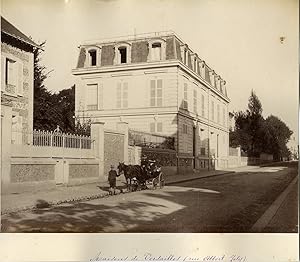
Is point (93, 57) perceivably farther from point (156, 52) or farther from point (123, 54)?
point (156, 52)

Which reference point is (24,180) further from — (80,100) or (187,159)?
(187,159)

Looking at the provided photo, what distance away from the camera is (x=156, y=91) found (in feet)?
8.59

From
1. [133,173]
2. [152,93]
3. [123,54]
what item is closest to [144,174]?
[133,173]

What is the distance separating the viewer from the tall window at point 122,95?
2.60 m

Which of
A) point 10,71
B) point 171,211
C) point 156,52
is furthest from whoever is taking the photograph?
point 156,52

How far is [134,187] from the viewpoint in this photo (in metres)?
2.66

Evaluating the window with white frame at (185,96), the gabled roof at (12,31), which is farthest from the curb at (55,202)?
the gabled roof at (12,31)

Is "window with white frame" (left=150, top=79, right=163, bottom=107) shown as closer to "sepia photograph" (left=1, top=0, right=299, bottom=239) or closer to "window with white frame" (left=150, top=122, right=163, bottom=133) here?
"sepia photograph" (left=1, top=0, right=299, bottom=239)

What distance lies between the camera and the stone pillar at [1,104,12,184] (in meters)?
2.45

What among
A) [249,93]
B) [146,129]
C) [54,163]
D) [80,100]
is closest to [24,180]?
[54,163]

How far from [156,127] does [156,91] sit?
20cm

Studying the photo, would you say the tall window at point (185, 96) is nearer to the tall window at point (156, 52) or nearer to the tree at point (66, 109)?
the tall window at point (156, 52)

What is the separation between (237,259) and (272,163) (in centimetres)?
58

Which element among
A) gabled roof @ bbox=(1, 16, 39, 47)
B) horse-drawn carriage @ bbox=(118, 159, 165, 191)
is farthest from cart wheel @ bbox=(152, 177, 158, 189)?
gabled roof @ bbox=(1, 16, 39, 47)
